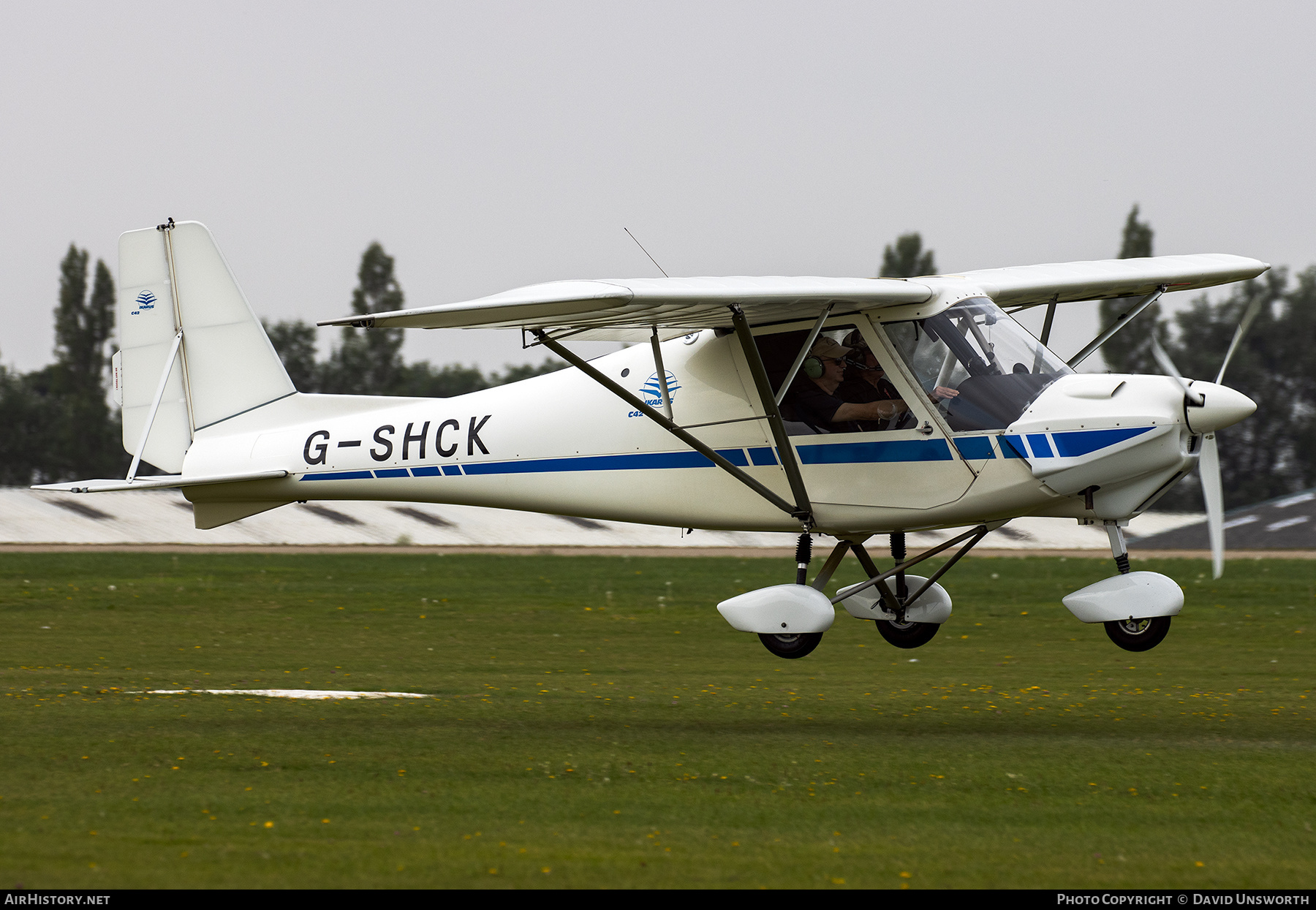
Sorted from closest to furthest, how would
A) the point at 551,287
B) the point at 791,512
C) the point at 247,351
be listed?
the point at 551,287 → the point at 791,512 → the point at 247,351

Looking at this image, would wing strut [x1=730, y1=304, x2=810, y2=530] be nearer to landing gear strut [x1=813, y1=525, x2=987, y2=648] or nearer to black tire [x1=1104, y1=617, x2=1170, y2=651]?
landing gear strut [x1=813, y1=525, x2=987, y2=648]

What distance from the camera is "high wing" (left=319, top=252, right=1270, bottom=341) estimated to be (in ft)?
38.0

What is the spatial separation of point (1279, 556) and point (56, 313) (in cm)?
6185

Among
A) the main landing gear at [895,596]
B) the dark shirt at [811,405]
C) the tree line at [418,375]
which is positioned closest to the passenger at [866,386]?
the dark shirt at [811,405]

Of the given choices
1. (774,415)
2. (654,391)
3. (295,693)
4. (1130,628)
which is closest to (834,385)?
(774,415)

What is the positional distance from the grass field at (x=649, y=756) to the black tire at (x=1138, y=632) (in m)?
0.99

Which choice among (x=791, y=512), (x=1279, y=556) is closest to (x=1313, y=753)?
(x=791, y=512)

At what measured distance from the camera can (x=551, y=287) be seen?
38.5 ft

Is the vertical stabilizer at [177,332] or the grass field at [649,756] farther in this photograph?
the vertical stabilizer at [177,332]

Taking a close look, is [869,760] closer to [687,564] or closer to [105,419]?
[687,564]

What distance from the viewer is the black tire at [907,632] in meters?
15.1

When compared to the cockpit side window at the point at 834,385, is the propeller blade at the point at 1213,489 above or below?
below

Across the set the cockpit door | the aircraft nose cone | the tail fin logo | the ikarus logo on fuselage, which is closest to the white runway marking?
the tail fin logo

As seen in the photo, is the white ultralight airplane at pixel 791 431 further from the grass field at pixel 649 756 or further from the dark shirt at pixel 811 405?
the grass field at pixel 649 756
